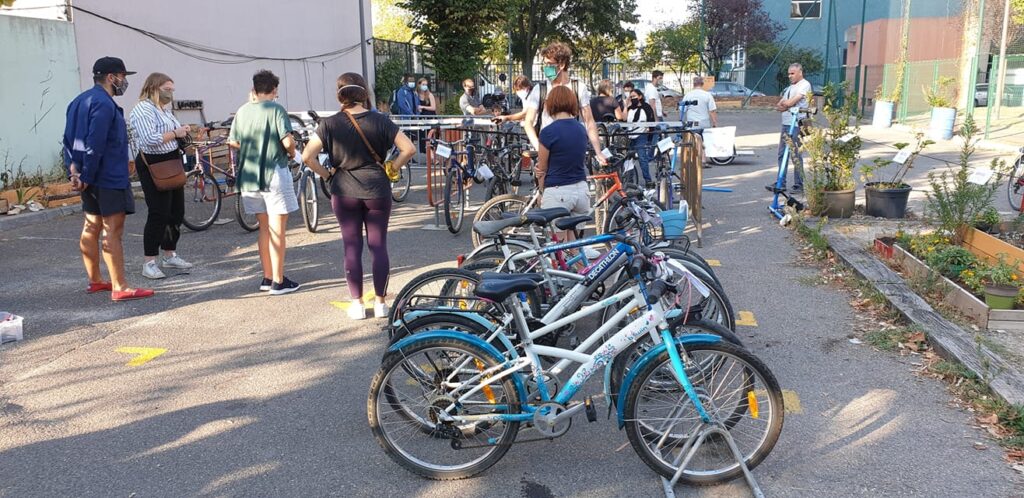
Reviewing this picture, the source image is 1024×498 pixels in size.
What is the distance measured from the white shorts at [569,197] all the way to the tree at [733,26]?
126 ft

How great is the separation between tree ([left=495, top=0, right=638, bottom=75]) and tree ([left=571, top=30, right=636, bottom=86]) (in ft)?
4.19

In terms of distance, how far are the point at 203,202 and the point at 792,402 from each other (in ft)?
27.7

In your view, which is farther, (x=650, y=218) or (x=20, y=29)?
(x=20, y=29)

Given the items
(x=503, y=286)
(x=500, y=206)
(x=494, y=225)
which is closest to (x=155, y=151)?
(x=500, y=206)

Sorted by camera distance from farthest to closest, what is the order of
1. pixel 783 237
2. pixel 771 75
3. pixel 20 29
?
pixel 771 75
pixel 20 29
pixel 783 237

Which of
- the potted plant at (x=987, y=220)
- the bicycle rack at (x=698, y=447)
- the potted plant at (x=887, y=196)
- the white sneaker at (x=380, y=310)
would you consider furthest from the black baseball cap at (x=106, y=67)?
the potted plant at (x=887, y=196)

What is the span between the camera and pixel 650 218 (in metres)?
5.12

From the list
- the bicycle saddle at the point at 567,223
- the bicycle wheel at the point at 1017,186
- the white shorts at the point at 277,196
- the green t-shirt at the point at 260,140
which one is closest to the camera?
the bicycle saddle at the point at 567,223

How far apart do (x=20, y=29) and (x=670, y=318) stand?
11650 mm

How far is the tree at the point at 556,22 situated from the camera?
38.9 meters

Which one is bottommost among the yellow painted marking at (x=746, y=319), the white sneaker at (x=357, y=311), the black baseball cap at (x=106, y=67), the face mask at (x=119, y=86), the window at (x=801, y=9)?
the yellow painted marking at (x=746, y=319)

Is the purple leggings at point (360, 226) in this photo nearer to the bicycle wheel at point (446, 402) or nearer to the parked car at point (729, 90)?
the bicycle wheel at point (446, 402)

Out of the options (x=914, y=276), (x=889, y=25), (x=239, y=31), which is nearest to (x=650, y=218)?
(x=914, y=276)

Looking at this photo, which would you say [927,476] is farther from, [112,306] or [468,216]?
[468,216]
